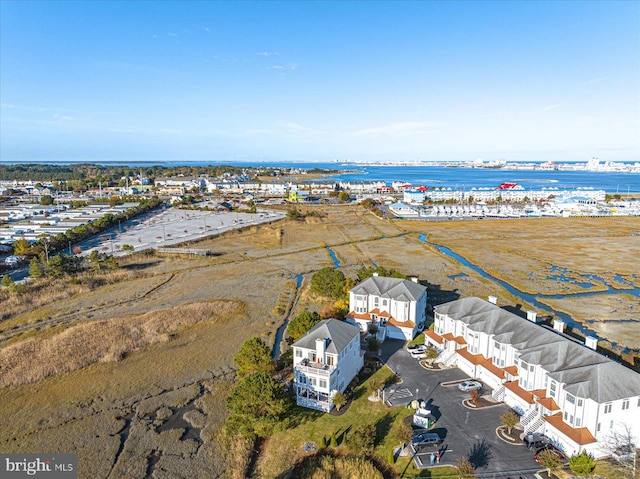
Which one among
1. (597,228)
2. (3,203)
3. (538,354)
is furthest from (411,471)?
(3,203)

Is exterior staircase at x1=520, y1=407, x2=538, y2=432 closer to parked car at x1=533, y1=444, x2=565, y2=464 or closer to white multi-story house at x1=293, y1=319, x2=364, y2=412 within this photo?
parked car at x1=533, y1=444, x2=565, y2=464

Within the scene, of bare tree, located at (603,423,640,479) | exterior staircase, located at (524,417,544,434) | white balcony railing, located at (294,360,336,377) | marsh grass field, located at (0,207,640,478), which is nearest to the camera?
bare tree, located at (603,423,640,479)

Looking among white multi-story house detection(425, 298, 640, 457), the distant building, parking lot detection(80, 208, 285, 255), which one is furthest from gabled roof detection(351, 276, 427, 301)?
the distant building

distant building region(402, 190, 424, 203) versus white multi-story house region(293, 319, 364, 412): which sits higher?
distant building region(402, 190, 424, 203)

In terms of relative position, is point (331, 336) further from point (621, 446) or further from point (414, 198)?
point (414, 198)

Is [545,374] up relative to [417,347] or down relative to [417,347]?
up

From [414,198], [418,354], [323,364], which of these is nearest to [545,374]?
[418,354]
